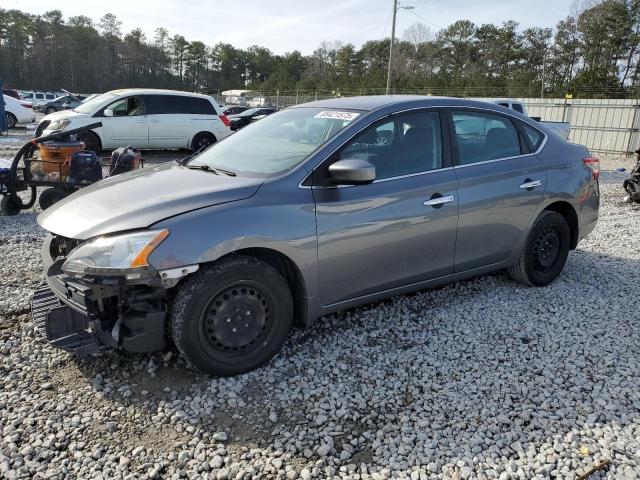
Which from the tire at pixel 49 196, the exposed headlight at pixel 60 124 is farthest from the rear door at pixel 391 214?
the exposed headlight at pixel 60 124

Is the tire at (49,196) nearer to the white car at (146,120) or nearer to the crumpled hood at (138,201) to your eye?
the crumpled hood at (138,201)

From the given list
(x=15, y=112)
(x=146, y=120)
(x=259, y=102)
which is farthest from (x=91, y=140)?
(x=259, y=102)

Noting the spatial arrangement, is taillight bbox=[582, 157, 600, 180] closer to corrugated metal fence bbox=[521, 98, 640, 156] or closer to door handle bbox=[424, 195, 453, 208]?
door handle bbox=[424, 195, 453, 208]

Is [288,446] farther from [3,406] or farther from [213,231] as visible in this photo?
[3,406]

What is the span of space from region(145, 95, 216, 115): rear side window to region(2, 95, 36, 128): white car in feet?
38.9

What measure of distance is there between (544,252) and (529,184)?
2.40 feet

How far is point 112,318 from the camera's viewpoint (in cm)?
287

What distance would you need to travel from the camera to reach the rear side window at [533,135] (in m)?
4.45

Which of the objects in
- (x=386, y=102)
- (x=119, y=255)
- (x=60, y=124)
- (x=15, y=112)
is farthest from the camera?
(x=15, y=112)

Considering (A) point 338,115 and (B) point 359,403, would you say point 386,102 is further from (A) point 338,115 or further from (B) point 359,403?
(B) point 359,403

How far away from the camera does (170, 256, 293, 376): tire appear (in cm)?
283

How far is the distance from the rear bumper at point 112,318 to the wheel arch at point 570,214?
3572 millimetres

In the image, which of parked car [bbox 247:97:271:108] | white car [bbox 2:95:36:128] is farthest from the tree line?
white car [bbox 2:95:36:128]

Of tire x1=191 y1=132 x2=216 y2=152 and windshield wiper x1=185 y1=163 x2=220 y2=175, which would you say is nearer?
windshield wiper x1=185 y1=163 x2=220 y2=175
